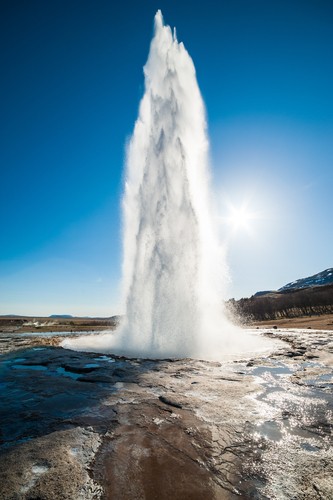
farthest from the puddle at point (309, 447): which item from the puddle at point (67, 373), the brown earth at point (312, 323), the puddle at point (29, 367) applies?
the brown earth at point (312, 323)

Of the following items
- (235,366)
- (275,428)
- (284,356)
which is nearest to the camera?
(275,428)

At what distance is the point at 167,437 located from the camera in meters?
5.22

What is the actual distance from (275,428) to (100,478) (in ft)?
12.4

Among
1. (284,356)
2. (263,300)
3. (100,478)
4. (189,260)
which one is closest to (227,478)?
(100,478)

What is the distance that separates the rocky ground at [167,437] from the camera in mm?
3715

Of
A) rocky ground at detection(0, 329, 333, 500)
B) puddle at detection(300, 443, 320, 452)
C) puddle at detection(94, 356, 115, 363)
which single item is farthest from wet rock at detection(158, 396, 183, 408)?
puddle at detection(94, 356, 115, 363)

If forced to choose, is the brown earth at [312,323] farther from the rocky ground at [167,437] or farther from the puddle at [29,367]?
the puddle at [29,367]

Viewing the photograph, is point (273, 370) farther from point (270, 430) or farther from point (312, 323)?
point (312, 323)

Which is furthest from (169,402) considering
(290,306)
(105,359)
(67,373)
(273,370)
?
(290,306)

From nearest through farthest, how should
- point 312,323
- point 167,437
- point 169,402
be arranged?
point 167,437, point 169,402, point 312,323

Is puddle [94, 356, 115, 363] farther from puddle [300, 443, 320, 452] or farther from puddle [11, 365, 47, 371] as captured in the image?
puddle [300, 443, 320, 452]

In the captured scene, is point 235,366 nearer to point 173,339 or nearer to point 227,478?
point 173,339

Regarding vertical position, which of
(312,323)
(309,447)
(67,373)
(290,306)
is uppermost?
(290,306)

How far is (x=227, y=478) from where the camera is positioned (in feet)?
12.9
